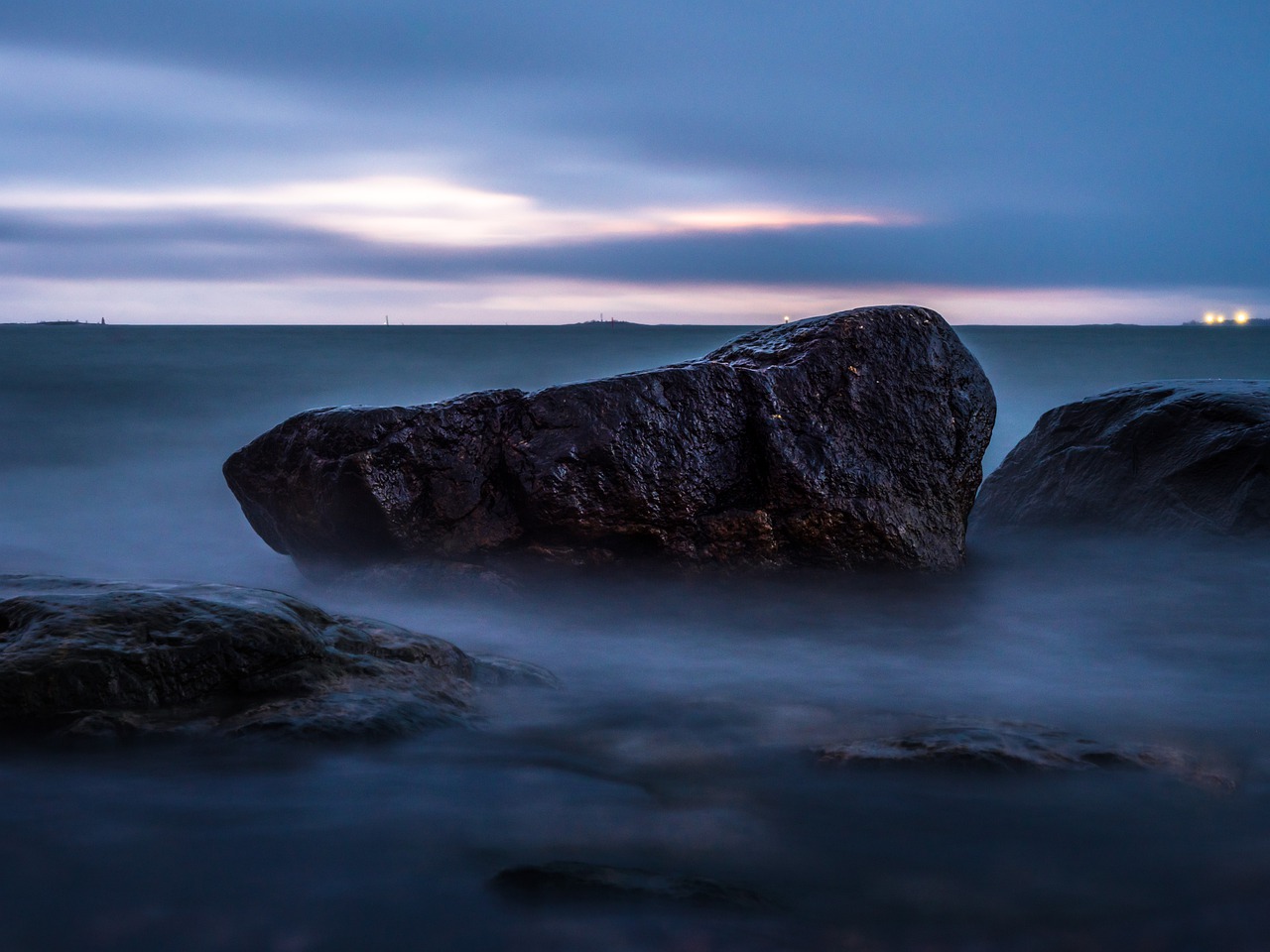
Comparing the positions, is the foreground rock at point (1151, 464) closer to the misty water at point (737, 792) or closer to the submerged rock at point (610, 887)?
the misty water at point (737, 792)

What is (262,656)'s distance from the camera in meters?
3.63

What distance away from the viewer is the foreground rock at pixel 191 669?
3352 mm

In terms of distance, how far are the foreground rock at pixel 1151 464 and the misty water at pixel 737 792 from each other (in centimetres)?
35

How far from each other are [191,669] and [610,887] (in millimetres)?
1653

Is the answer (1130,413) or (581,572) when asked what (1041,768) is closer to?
(581,572)

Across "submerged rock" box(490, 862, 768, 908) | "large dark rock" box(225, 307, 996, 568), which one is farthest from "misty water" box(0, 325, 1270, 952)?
"large dark rock" box(225, 307, 996, 568)

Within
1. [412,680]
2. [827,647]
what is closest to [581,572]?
[827,647]

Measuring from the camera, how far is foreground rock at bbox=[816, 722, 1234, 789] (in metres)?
3.48

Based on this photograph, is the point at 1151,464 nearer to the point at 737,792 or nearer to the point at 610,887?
the point at 737,792

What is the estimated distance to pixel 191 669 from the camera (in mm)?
3516

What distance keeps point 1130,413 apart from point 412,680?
6.69 meters

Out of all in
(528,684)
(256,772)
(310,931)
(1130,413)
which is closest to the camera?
(310,931)

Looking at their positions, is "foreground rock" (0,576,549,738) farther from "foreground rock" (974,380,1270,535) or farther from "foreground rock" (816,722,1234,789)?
"foreground rock" (974,380,1270,535)

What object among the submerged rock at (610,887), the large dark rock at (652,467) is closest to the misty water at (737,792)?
the submerged rock at (610,887)
